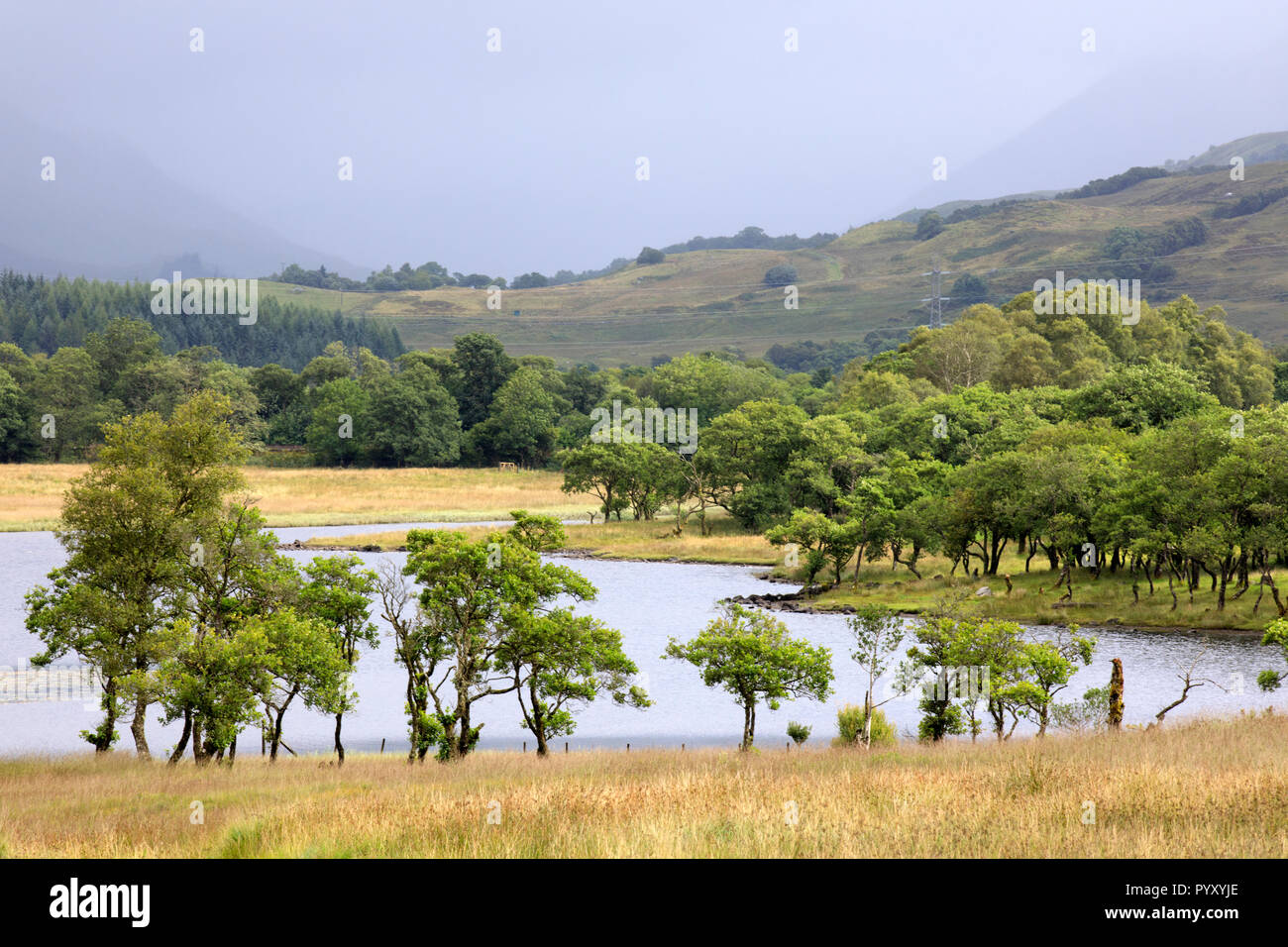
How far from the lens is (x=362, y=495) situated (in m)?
115

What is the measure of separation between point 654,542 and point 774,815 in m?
77.3

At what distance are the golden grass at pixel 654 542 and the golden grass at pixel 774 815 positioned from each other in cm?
6442

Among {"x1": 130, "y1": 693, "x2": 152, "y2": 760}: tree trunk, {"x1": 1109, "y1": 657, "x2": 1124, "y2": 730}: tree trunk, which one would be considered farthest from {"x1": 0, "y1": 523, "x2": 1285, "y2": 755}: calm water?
{"x1": 1109, "y1": 657, "x2": 1124, "y2": 730}: tree trunk

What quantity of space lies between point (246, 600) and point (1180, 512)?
4370 cm

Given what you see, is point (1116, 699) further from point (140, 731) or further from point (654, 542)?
point (654, 542)

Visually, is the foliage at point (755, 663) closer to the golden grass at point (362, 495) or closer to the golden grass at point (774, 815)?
the golden grass at point (774, 815)

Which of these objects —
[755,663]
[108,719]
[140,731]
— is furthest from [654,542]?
[140,731]

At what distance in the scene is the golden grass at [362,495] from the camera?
331ft

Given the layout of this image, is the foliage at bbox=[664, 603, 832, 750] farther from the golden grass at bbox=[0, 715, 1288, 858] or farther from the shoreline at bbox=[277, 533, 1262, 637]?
the shoreline at bbox=[277, 533, 1262, 637]

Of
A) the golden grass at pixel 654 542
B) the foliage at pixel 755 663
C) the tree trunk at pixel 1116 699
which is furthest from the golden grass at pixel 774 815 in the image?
the golden grass at pixel 654 542

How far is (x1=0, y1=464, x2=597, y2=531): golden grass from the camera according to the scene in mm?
100750

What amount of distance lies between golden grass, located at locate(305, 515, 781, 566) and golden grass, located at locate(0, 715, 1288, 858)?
211ft
